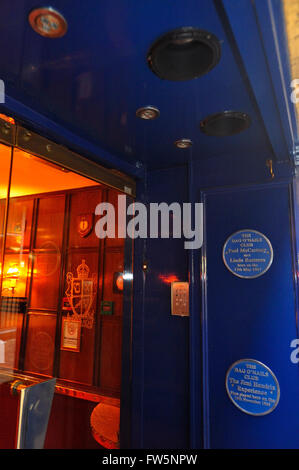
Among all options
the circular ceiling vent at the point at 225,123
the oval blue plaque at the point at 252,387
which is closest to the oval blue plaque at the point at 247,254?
the oval blue plaque at the point at 252,387

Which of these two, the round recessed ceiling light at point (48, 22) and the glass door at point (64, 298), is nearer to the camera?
the round recessed ceiling light at point (48, 22)

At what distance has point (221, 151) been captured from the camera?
2500 millimetres

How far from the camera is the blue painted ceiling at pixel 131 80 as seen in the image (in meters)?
1.17

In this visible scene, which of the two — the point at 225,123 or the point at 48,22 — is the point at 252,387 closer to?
the point at 225,123

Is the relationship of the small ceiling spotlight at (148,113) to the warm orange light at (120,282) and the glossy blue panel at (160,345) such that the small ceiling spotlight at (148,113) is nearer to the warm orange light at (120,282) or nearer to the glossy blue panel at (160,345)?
the glossy blue panel at (160,345)

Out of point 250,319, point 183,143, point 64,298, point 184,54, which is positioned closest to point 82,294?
point 64,298

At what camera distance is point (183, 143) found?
7.59 ft

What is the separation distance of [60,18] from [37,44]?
211 mm

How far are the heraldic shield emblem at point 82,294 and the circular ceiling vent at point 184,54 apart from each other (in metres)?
2.69

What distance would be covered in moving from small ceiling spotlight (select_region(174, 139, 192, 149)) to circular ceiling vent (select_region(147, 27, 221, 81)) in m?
0.76

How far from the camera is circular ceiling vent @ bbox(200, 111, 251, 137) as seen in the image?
189cm

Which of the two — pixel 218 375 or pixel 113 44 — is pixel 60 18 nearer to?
pixel 113 44

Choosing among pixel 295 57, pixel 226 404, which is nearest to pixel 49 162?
pixel 295 57

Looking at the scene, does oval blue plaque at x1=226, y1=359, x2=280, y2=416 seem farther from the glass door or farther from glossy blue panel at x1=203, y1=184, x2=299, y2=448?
the glass door
